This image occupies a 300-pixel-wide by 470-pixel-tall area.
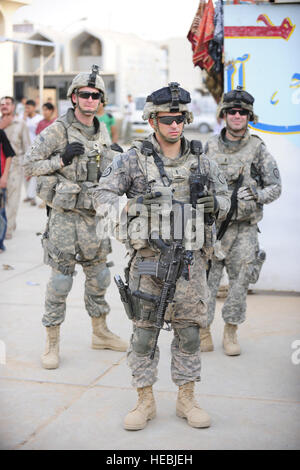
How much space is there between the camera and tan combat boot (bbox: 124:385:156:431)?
158 inches

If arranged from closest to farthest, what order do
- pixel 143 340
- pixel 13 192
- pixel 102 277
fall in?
pixel 143 340 < pixel 102 277 < pixel 13 192

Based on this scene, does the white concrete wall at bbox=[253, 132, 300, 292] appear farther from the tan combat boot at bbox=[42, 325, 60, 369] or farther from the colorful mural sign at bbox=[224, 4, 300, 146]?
the tan combat boot at bbox=[42, 325, 60, 369]

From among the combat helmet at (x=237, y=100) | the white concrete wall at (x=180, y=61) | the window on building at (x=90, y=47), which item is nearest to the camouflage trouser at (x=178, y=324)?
the combat helmet at (x=237, y=100)

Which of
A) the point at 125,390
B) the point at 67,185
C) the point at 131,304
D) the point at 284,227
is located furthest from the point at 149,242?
the point at 284,227

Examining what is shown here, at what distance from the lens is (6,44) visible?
648 inches

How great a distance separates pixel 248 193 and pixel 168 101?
1.61 meters

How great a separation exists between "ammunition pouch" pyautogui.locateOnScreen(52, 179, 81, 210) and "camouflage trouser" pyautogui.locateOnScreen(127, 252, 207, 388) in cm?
114

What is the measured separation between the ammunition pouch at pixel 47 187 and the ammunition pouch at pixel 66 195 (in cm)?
5

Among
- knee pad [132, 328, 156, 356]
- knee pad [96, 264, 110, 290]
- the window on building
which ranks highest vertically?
the window on building

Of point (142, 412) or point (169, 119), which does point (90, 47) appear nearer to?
point (169, 119)

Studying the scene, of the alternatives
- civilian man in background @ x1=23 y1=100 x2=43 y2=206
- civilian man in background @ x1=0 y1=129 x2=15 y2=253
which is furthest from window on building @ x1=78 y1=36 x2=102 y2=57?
civilian man in background @ x1=0 y1=129 x2=15 y2=253

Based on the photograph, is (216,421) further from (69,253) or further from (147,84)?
(147,84)

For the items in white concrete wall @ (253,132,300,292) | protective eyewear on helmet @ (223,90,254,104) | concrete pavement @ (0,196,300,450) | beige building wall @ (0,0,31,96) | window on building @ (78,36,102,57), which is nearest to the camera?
concrete pavement @ (0,196,300,450)

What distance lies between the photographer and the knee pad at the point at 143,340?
408 centimetres
